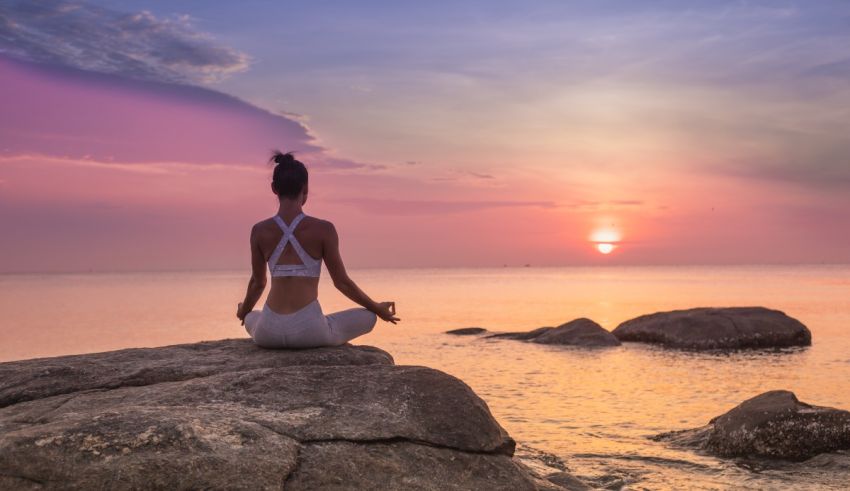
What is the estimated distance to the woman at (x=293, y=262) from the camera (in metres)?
9.41

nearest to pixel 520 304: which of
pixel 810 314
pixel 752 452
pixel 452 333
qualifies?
pixel 810 314

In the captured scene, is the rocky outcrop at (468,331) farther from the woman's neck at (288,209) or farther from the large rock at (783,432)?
the woman's neck at (288,209)

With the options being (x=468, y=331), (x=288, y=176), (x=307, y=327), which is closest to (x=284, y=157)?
(x=288, y=176)

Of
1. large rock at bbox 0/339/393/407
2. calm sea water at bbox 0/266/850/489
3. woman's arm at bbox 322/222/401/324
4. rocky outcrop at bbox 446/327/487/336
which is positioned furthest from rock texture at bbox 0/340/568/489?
rocky outcrop at bbox 446/327/487/336

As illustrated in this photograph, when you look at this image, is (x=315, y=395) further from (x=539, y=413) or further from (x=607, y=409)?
(x=607, y=409)

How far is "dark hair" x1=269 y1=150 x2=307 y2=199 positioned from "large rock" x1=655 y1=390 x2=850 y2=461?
9.19 m

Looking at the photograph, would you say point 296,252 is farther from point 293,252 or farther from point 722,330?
point 722,330

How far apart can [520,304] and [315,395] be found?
5814cm

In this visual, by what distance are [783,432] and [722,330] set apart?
59.9 feet

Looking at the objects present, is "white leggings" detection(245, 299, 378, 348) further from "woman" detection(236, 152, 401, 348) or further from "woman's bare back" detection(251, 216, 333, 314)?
"woman's bare back" detection(251, 216, 333, 314)

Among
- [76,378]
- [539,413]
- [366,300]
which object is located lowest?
[539,413]

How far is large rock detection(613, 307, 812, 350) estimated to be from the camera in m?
29.7

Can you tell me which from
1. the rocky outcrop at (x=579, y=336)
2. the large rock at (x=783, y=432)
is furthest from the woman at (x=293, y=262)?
the rocky outcrop at (x=579, y=336)

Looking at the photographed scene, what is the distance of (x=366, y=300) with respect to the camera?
385 inches
